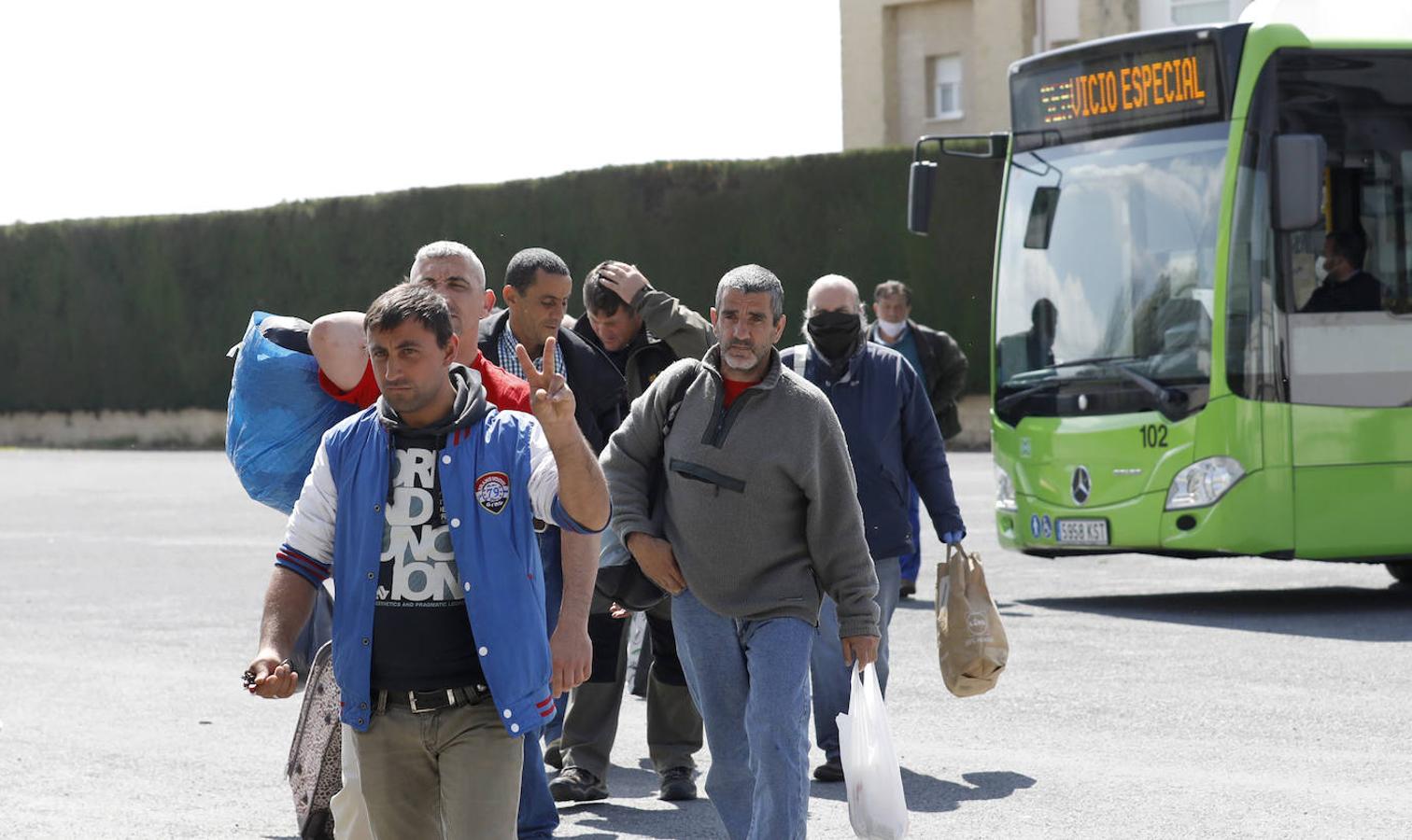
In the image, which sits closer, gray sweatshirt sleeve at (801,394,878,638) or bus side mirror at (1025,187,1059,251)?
gray sweatshirt sleeve at (801,394,878,638)

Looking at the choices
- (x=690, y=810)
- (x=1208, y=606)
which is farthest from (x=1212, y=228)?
(x=690, y=810)

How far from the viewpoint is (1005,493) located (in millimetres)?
13562

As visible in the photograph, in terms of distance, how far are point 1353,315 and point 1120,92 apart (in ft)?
6.46

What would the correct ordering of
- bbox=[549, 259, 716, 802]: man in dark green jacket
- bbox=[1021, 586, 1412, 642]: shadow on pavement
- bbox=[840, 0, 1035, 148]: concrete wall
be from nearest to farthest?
bbox=[549, 259, 716, 802]: man in dark green jacket → bbox=[1021, 586, 1412, 642]: shadow on pavement → bbox=[840, 0, 1035, 148]: concrete wall

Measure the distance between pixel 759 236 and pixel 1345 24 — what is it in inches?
840

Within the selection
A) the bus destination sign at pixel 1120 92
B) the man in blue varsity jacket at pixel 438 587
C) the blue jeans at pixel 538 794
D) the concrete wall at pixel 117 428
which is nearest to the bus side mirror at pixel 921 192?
the bus destination sign at pixel 1120 92

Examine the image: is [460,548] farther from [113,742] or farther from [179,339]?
[179,339]

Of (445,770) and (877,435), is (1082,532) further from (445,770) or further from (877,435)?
(445,770)

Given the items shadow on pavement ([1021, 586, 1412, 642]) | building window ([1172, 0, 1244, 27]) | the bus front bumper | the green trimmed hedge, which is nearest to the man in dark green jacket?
shadow on pavement ([1021, 586, 1412, 642])

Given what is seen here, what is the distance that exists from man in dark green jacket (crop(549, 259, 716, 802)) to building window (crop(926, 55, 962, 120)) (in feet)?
115

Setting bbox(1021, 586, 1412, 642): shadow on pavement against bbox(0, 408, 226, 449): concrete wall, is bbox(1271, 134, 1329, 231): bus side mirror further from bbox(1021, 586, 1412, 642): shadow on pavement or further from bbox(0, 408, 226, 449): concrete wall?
bbox(0, 408, 226, 449): concrete wall

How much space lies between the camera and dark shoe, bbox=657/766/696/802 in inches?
288

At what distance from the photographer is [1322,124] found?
40.2ft

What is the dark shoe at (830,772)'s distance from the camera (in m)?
7.62
